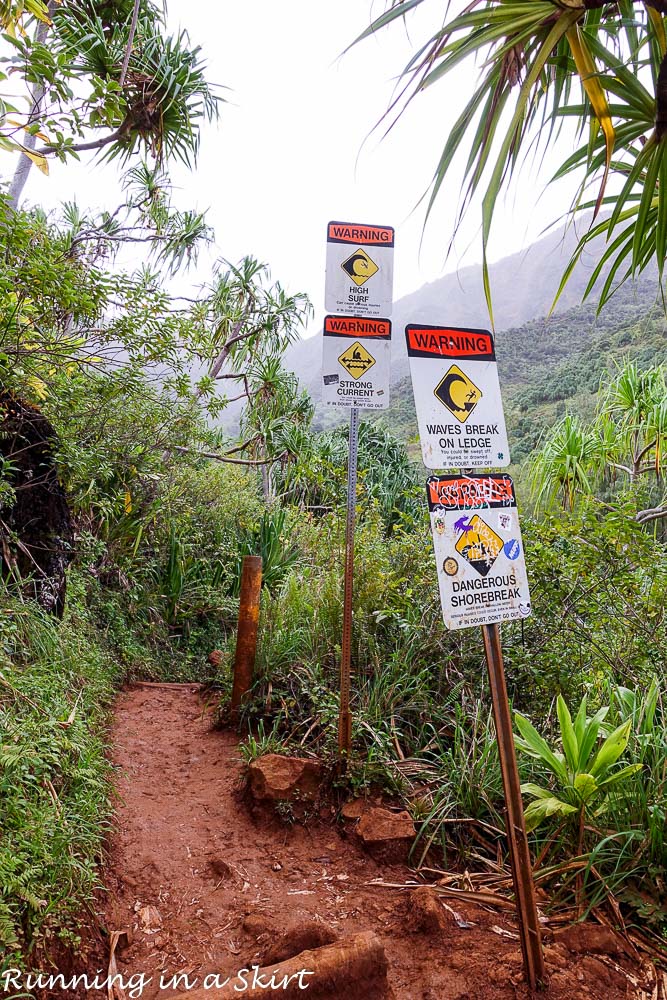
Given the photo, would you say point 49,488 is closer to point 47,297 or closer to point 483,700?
point 47,297

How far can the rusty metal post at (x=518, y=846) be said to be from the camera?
6.43 feet

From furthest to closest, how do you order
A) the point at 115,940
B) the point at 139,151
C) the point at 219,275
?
the point at 219,275 → the point at 139,151 → the point at 115,940

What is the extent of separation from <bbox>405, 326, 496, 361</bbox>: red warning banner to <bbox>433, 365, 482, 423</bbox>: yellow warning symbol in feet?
0.24

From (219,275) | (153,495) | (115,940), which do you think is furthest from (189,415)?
(115,940)

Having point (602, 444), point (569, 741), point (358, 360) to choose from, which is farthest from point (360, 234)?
point (602, 444)

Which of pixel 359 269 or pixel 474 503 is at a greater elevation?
pixel 359 269

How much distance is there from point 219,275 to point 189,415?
3.95 meters

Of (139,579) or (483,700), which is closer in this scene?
(483,700)

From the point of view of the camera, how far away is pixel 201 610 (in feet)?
23.0

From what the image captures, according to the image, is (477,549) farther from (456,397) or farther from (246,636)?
(246,636)

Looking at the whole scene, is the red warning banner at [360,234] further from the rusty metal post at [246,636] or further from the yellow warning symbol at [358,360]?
the rusty metal post at [246,636]

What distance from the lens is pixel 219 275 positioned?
939cm

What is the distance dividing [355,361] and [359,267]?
1.74 ft

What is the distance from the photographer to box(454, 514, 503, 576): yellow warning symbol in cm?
218
